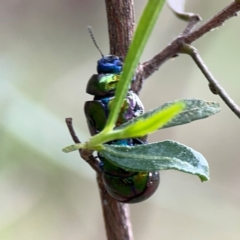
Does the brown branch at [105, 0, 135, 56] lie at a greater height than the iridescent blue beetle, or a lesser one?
greater

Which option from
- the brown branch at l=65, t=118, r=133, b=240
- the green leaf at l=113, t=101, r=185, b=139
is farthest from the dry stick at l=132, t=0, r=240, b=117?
the green leaf at l=113, t=101, r=185, b=139

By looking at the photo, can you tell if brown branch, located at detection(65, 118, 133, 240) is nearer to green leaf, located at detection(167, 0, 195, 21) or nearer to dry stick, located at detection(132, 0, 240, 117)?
dry stick, located at detection(132, 0, 240, 117)

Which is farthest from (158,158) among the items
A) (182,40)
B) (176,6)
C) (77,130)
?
(77,130)

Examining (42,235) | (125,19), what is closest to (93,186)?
(42,235)

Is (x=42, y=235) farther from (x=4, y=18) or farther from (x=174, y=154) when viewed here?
(x=174, y=154)

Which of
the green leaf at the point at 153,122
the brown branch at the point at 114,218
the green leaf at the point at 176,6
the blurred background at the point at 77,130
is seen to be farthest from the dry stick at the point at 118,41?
the blurred background at the point at 77,130

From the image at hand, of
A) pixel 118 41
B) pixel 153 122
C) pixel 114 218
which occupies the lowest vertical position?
pixel 114 218

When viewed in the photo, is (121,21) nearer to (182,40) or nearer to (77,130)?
(182,40)
